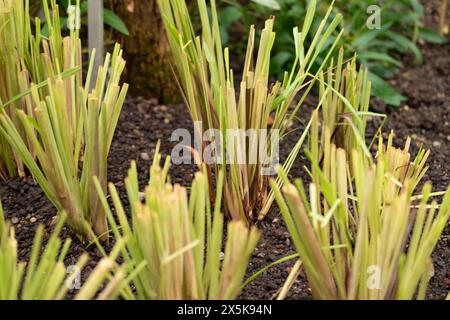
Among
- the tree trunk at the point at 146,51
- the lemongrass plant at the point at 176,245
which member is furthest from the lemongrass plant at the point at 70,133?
the tree trunk at the point at 146,51

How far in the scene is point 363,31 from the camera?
2.65 metres

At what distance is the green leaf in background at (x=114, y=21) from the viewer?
7.18 feet

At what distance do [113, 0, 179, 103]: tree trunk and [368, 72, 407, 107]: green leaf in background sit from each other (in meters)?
0.62

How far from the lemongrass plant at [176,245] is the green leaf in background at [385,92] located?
1.28 m

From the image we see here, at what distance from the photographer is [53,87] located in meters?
1.47

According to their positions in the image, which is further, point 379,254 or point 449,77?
point 449,77

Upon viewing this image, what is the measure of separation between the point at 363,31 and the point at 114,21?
2.87 feet

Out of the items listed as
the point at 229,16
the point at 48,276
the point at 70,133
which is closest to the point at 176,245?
the point at 48,276

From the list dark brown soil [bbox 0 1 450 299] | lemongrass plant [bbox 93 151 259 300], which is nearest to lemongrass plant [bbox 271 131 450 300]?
lemongrass plant [bbox 93 151 259 300]

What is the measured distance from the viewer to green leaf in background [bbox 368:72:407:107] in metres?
2.50

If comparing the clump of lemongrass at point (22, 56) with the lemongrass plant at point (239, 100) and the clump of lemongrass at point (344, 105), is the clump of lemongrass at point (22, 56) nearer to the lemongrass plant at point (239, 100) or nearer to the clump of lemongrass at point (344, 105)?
the lemongrass plant at point (239, 100)
